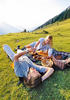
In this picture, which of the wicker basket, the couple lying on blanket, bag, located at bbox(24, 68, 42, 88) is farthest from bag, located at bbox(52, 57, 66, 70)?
bag, located at bbox(24, 68, 42, 88)

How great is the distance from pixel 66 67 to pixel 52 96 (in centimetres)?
186

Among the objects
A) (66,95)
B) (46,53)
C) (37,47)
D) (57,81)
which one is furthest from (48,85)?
(37,47)

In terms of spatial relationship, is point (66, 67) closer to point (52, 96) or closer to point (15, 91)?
point (52, 96)

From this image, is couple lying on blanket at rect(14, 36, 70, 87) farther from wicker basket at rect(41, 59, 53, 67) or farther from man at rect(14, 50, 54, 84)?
wicker basket at rect(41, 59, 53, 67)

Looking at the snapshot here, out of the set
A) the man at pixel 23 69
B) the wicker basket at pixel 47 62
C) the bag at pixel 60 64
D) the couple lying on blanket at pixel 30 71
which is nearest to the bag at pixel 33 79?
the couple lying on blanket at pixel 30 71

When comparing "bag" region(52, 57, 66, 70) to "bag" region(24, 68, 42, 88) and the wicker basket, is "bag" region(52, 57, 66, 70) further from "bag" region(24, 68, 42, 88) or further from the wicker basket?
"bag" region(24, 68, 42, 88)

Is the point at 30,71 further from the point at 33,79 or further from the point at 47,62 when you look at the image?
the point at 47,62

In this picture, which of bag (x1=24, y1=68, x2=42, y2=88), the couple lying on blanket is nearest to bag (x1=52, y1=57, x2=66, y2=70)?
the couple lying on blanket

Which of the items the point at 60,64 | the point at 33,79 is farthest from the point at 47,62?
the point at 33,79

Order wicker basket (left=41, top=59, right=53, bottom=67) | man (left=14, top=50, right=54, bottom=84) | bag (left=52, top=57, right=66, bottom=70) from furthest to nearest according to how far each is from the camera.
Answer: wicker basket (left=41, top=59, right=53, bottom=67) → bag (left=52, top=57, right=66, bottom=70) → man (left=14, top=50, right=54, bottom=84)

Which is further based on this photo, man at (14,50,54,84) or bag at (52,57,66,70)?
bag at (52,57,66,70)

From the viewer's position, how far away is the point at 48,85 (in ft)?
12.7

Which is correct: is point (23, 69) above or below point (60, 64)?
above

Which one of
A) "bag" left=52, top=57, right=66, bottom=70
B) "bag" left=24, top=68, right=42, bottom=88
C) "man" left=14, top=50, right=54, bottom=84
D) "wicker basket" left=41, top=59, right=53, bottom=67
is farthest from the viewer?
"wicker basket" left=41, top=59, right=53, bottom=67
